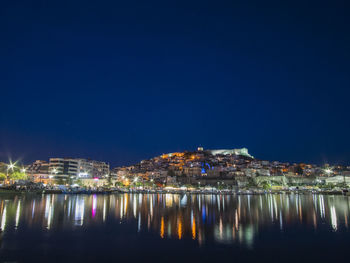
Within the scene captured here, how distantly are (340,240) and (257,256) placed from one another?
4824 mm

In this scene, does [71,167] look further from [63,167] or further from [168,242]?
[168,242]

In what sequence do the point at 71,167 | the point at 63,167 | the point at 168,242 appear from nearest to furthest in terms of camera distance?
the point at 168,242 < the point at 63,167 < the point at 71,167

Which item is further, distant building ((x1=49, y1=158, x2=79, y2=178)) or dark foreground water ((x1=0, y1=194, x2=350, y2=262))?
distant building ((x1=49, y1=158, x2=79, y2=178))

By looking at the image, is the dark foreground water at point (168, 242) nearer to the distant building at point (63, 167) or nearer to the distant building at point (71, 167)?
the distant building at point (71, 167)

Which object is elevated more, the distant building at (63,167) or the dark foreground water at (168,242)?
the distant building at (63,167)

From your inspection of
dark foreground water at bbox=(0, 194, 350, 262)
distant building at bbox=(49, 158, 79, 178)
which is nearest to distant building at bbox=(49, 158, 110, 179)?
distant building at bbox=(49, 158, 79, 178)

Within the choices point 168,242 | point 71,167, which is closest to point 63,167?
point 71,167

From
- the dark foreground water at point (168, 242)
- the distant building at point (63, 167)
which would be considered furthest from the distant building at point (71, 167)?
the dark foreground water at point (168, 242)

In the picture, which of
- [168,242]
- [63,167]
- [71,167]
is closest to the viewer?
[168,242]

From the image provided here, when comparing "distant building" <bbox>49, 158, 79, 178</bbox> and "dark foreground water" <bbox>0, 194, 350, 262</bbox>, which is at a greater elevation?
"distant building" <bbox>49, 158, 79, 178</bbox>

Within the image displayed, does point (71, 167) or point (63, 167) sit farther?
point (71, 167)

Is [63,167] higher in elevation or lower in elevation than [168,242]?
higher

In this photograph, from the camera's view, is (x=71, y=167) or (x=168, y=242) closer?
(x=168, y=242)

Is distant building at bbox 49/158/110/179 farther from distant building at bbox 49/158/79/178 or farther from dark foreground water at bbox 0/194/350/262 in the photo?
dark foreground water at bbox 0/194/350/262
